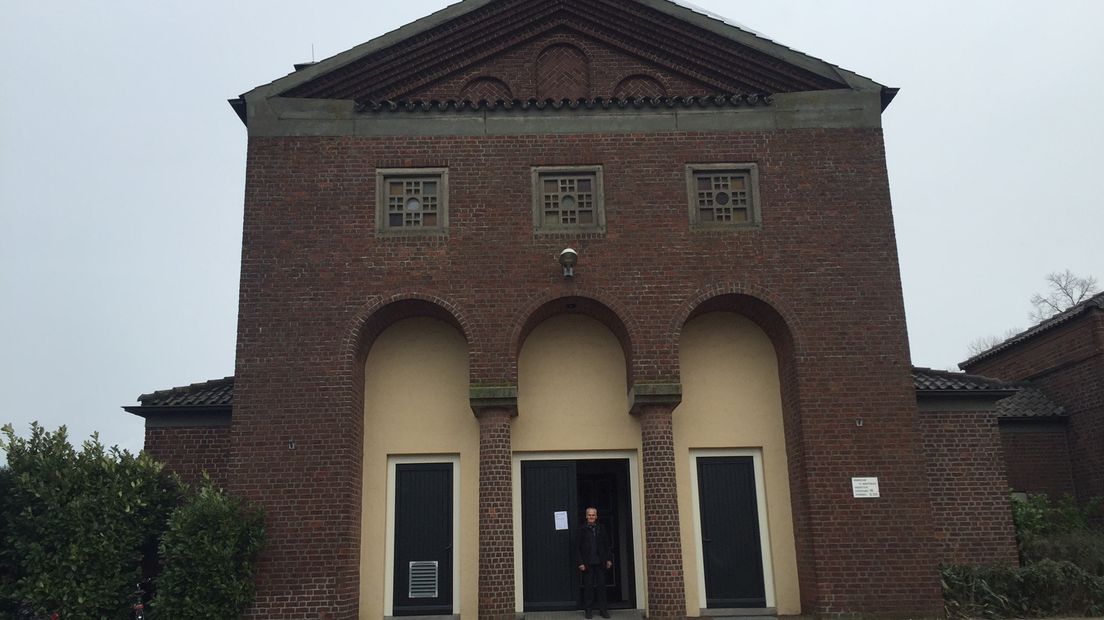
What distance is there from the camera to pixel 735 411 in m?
15.2

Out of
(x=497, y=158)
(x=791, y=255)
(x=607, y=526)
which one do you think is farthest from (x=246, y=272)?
(x=791, y=255)

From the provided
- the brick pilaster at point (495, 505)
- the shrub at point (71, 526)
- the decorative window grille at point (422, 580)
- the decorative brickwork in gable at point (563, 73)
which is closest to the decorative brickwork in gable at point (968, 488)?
the brick pilaster at point (495, 505)

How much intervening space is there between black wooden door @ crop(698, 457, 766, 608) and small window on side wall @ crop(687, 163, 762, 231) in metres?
4.14

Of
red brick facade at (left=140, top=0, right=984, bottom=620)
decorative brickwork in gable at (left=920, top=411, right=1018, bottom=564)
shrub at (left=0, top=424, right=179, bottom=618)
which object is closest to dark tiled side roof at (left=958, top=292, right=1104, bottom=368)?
decorative brickwork in gable at (left=920, top=411, right=1018, bottom=564)

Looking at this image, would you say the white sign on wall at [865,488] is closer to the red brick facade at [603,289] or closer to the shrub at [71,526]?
the red brick facade at [603,289]

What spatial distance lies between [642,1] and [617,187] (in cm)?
367

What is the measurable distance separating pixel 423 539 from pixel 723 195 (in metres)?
7.91

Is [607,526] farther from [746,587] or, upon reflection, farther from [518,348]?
[518,348]

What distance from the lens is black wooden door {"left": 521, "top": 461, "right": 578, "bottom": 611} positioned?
14359mm

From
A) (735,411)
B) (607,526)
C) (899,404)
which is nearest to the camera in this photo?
(899,404)

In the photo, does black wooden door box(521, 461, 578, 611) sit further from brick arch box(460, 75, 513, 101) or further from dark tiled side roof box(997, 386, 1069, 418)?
dark tiled side roof box(997, 386, 1069, 418)

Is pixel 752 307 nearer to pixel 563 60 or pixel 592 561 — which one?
pixel 592 561

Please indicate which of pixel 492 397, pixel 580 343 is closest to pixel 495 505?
pixel 492 397

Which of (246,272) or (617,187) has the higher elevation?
(617,187)
